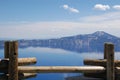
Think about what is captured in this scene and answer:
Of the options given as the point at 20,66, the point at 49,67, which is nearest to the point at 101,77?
the point at 49,67

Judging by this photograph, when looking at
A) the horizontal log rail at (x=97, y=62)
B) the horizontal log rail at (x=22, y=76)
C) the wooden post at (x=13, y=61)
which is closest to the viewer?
the wooden post at (x=13, y=61)

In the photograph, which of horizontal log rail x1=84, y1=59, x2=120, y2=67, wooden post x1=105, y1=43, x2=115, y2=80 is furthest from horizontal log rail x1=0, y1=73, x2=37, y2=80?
wooden post x1=105, y1=43, x2=115, y2=80

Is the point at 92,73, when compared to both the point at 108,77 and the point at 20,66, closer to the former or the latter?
the point at 108,77

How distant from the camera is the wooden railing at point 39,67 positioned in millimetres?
9861

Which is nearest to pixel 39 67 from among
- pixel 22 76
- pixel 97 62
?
pixel 22 76

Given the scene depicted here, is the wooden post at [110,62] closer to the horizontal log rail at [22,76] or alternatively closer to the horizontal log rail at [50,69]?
the horizontal log rail at [50,69]

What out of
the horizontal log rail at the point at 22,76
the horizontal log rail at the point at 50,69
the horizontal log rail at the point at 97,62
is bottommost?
the horizontal log rail at the point at 22,76

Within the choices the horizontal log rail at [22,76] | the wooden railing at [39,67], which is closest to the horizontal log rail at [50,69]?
the wooden railing at [39,67]

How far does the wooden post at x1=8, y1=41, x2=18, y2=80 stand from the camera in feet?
32.2

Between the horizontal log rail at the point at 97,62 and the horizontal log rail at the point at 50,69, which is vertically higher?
the horizontal log rail at the point at 97,62

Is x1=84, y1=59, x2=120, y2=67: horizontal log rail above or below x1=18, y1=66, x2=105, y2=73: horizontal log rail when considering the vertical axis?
above

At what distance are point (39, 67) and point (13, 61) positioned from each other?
90cm

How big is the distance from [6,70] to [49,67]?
1410 mm

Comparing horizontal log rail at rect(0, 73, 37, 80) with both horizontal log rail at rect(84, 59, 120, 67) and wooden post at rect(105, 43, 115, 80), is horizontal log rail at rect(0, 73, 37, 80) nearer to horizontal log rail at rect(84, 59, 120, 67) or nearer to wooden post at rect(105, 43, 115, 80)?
horizontal log rail at rect(84, 59, 120, 67)
